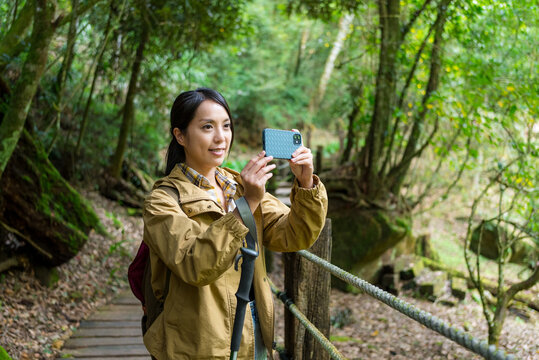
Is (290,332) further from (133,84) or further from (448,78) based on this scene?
(133,84)

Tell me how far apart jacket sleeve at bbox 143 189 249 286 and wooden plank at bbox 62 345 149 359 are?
2844mm

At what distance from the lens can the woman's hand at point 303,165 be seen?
1641 mm

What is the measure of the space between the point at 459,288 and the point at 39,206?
22.2 feet

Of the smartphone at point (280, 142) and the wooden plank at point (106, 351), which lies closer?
the smartphone at point (280, 142)

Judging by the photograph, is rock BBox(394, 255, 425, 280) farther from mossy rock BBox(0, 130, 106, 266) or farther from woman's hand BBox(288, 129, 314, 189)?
woman's hand BBox(288, 129, 314, 189)

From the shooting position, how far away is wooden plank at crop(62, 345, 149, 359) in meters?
3.86

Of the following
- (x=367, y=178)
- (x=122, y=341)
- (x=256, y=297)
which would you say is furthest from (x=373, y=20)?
(x=256, y=297)

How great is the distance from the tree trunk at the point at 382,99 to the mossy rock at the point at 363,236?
1.48ft

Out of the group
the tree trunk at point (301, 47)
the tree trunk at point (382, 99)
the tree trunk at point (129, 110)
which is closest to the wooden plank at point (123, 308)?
the tree trunk at point (382, 99)

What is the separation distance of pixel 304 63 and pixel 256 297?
19.5m

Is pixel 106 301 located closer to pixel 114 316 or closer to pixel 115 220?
pixel 114 316

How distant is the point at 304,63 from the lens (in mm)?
20391

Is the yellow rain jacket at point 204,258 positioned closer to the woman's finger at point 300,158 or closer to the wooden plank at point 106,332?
the woman's finger at point 300,158

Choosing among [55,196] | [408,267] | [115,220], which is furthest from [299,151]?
[408,267]
